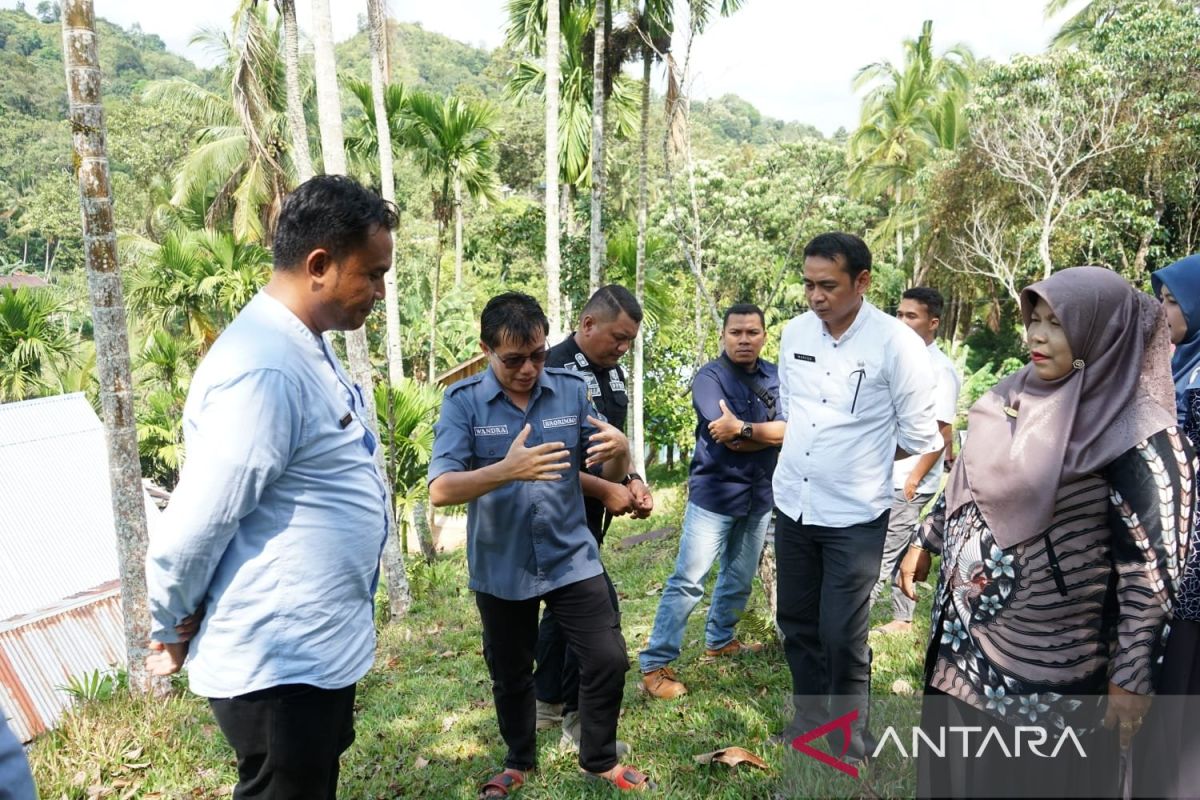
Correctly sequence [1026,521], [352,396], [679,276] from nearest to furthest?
[1026,521], [352,396], [679,276]

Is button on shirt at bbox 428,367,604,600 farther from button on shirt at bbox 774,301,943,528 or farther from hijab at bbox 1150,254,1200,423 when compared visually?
hijab at bbox 1150,254,1200,423

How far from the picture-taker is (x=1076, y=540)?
2387 mm

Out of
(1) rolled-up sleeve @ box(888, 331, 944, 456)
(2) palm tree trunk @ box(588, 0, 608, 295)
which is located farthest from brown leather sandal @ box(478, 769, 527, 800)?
(2) palm tree trunk @ box(588, 0, 608, 295)

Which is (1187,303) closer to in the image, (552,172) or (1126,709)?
(1126,709)

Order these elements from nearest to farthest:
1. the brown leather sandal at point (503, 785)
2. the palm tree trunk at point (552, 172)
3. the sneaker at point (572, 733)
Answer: the brown leather sandal at point (503, 785) → the sneaker at point (572, 733) → the palm tree trunk at point (552, 172)

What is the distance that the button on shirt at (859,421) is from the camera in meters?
3.62

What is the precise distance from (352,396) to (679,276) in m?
21.1

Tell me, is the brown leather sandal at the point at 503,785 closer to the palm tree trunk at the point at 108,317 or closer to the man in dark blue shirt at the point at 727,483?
the man in dark blue shirt at the point at 727,483

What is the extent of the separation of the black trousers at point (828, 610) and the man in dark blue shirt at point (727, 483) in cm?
71

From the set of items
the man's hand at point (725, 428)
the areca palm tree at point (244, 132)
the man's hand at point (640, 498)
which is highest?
the areca palm tree at point (244, 132)

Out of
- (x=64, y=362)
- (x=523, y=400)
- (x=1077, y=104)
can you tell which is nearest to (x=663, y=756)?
(x=523, y=400)

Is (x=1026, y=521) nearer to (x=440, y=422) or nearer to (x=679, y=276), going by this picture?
(x=440, y=422)

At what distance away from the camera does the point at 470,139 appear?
19938mm


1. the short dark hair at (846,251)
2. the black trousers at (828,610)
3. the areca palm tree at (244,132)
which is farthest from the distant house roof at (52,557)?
the short dark hair at (846,251)
